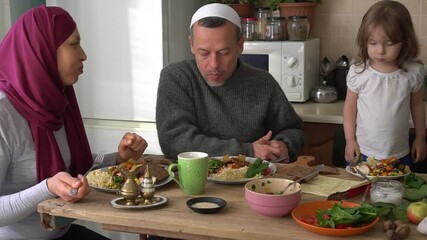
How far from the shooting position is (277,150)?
216 cm

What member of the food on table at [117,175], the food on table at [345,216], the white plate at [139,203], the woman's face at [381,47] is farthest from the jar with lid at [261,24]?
the food on table at [345,216]

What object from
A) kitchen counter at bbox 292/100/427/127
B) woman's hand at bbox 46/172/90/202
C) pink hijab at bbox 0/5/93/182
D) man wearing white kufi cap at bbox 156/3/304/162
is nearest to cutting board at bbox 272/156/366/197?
man wearing white kufi cap at bbox 156/3/304/162

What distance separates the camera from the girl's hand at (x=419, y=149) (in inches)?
101

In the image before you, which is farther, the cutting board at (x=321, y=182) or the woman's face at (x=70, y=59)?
the woman's face at (x=70, y=59)

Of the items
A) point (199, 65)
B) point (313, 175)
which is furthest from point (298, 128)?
point (313, 175)

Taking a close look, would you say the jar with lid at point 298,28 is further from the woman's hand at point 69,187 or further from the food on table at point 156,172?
the woman's hand at point 69,187

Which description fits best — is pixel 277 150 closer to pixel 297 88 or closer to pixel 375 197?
pixel 375 197

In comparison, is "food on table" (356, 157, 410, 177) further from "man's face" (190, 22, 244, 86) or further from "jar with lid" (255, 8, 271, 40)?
"jar with lid" (255, 8, 271, 40)

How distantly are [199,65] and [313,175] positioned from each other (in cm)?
69

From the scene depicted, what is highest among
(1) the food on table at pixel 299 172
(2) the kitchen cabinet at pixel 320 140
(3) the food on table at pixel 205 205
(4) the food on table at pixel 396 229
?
(4) the food on table at pixel 396 229

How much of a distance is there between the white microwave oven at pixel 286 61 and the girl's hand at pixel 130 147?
1263 millimetres

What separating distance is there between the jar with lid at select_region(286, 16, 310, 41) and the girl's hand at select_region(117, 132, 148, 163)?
1.43 m

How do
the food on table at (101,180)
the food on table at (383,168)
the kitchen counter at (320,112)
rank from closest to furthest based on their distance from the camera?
the food on table at (101,180) < the food on table at (383,168) < the kitchen counter at (320,112)

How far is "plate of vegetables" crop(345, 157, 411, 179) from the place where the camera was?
1.80 meters
